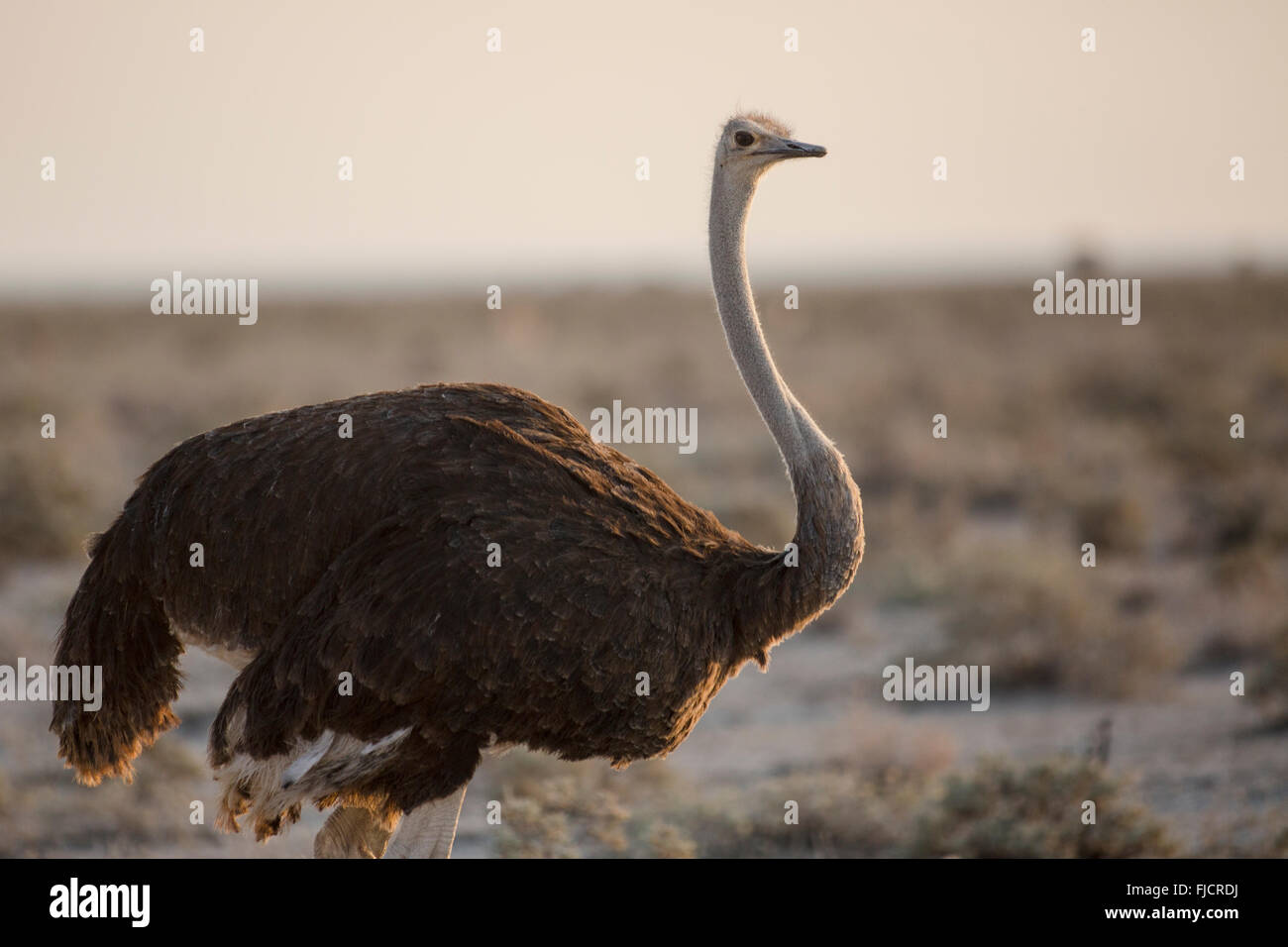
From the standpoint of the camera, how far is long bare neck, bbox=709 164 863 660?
535 cm

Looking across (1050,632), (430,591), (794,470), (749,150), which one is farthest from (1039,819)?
(1050,632)

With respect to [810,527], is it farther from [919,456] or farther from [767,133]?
[919,456]

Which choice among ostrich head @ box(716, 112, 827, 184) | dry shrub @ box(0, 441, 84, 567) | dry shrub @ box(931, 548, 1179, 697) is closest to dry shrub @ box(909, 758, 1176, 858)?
dry shrub @ box(931, 548, 1179, 697)

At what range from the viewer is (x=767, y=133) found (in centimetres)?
563

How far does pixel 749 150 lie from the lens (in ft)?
18.4

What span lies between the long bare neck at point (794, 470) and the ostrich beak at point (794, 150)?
6.9 inches

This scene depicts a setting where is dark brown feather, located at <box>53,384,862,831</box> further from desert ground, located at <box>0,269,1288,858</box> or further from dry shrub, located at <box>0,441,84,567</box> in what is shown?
dry shrub, located at <box>0,441,84,567</box>

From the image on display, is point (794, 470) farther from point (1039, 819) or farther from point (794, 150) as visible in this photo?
point (1039, 819)

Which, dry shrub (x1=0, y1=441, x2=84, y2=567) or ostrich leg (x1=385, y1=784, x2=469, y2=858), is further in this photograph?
dry shrub (x1=0, y1=441, x2=84, y2=567)

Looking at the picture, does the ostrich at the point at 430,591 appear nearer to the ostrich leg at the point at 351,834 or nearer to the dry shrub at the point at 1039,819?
the ostrich leg at the point at 351,834

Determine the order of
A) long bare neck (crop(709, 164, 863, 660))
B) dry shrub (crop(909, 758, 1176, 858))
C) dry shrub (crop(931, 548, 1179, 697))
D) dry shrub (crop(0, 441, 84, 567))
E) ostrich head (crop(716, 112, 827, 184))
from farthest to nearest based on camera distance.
A: dry shrub (crop(0, 441, 84, 567)) → dry shrub (crop(931, 548, 1179, 697)) → dry shrub (crop(909, 758, 1176, 858)) → ostrich head (crop(716, 112, 827, 184)) → long bare neck (crop(709, 164, 863, 660))

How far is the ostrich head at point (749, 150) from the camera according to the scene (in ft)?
18.3

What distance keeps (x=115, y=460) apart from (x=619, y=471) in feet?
53.3
